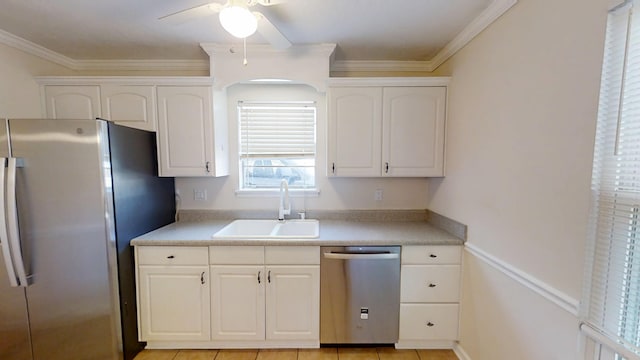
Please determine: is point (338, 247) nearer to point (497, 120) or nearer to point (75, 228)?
point (497, 120)

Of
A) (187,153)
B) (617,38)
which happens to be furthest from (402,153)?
(187,153)

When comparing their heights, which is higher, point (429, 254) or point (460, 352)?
point (429, 254)

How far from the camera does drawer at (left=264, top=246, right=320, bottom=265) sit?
197 cm

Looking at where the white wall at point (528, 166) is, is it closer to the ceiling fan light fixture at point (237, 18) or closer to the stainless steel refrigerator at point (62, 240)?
the ceiling fan light fixture at point (237, 18)

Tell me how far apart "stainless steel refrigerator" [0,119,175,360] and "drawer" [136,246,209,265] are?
13cm

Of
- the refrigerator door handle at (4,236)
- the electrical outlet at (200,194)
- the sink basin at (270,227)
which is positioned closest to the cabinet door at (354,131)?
the sink basin at (270,227)

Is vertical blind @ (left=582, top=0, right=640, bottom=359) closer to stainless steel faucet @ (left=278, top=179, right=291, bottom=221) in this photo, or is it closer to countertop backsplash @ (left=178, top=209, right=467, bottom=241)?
countertop backsplash @ (left=178, top=209, right=467, bottom=241)

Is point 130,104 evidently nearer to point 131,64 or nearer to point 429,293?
point 131,64

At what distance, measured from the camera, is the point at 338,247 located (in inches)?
77.7

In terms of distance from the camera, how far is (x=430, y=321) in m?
2.01

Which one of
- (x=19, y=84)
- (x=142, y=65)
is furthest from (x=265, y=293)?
(x=19, y=84)

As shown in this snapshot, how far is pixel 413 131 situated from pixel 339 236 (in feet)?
3.57

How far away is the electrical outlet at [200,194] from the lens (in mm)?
2609

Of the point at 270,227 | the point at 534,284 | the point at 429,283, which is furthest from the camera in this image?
the point at 270,227
